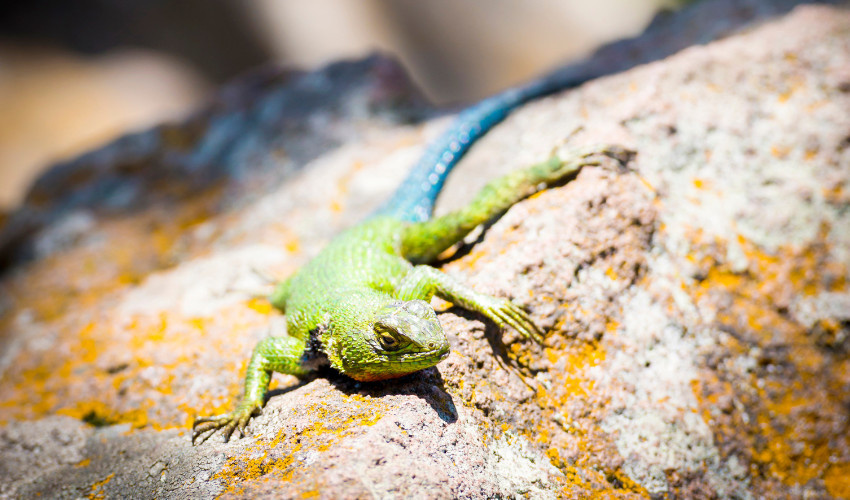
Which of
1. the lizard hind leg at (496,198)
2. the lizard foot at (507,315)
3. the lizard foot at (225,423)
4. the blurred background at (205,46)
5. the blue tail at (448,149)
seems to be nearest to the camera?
the lizard foot at (225,423)

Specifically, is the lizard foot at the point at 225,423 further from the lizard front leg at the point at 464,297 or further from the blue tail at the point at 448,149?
the blue tail at the point at 448,149

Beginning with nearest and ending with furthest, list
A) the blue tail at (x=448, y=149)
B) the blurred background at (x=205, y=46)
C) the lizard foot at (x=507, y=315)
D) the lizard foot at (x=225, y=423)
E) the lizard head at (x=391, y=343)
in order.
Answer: the lizard head at (x=391, y=343) → the lizard foot at (x=225, y=423) → the lizard foot at (x=507, y=315) → the blue tail at (x=448, y=149) → the blurred background at (x=205, y=46)

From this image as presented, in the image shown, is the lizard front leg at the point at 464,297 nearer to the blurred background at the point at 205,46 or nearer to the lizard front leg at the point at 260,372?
the lizard front leg at the point at 260,372

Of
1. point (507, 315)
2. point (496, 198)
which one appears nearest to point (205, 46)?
point (496, 198)

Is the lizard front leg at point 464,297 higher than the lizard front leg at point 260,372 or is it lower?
lower

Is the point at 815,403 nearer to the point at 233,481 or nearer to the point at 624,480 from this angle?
the point at 624,480

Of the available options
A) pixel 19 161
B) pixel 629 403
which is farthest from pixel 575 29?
pixel 19 161

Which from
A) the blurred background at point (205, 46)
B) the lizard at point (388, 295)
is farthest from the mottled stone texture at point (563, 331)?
the blurred background at point (205, 46)

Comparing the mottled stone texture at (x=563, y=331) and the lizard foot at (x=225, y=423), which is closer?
the mottled stone texture at (x=563, y=331)

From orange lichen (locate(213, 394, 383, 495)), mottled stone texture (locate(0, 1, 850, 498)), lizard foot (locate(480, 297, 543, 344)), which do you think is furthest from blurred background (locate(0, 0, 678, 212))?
orange lichen (locate(213, 394, 383, 495))

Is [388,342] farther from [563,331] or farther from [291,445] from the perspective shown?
[563,331]
